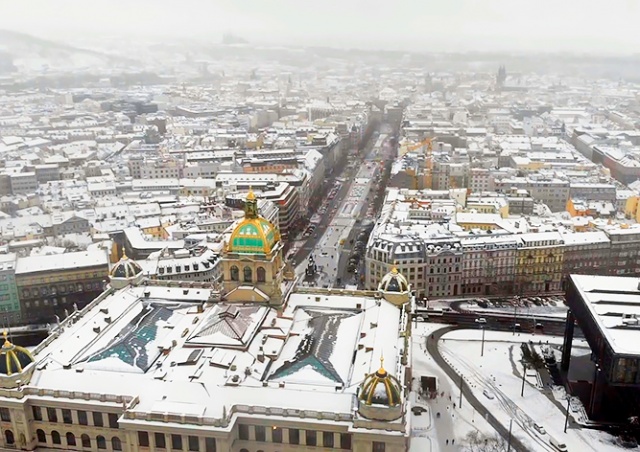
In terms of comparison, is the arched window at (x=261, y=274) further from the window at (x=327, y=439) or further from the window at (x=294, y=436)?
the window at (x=327, y=439)

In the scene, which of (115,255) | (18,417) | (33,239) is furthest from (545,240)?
(33,239)

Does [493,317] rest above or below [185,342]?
below

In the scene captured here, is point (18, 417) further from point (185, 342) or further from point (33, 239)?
point (33, 239)

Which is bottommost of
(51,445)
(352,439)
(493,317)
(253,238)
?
(493,317)

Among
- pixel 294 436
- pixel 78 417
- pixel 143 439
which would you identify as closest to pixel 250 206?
pixel 294 436

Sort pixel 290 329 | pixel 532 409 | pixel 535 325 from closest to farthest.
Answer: pixel 290 329 < pixel 532 409 < pixel 535 325

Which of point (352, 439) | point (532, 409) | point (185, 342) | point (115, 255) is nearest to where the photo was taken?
point (352, 439)

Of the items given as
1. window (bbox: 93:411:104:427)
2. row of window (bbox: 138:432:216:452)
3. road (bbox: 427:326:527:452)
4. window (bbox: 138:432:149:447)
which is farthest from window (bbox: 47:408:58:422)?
road (bbox: 427:326:527:452)

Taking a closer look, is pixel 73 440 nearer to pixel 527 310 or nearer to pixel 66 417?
pixel 66 417
